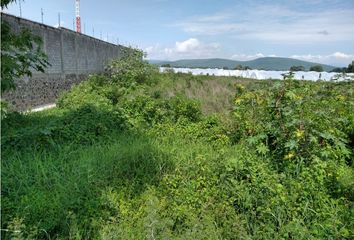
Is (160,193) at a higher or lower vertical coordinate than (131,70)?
lower

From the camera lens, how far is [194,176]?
136 inches

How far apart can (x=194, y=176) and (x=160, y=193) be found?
437 mm

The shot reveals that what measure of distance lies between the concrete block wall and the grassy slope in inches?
154

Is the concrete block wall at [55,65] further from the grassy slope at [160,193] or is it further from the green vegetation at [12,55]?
the green vegetation at [12,55]

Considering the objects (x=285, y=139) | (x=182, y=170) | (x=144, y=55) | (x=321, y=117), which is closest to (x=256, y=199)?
(x=182, y=170)

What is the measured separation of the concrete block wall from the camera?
842cm

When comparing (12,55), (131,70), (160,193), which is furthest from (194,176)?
(131,70)

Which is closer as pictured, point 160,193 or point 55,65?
point 160,193

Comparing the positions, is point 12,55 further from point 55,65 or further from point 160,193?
point 55,65

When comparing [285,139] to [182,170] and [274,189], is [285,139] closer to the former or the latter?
[274,189]

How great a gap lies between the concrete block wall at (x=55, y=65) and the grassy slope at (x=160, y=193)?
3.91 m

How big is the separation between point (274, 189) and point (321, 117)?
153 centimetres

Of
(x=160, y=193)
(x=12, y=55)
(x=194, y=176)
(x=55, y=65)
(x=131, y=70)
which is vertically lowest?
(x=160, y=193)

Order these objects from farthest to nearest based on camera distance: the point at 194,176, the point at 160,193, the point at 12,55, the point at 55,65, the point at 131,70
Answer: the point at 131,70 < the point at 55,65 < the point at 194,176 < the point at 160,193 < the point at 12,55
